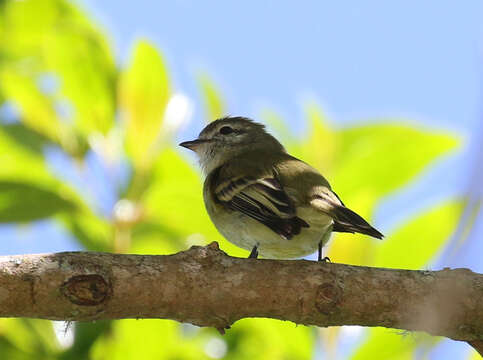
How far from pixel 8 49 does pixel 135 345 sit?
8.08 feet

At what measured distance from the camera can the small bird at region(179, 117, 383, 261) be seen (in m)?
3.67

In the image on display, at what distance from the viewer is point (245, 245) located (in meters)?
3.95

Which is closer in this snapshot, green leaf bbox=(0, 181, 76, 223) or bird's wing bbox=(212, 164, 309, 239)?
green leaf bbox=(0, 181, 76, 223)

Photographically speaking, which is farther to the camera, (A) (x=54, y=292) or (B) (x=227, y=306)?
(B) (x=227, y=306)

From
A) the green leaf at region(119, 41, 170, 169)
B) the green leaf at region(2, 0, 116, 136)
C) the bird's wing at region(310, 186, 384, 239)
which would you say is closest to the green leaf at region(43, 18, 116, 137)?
the green leaf at region(2, 0, 116, 136)

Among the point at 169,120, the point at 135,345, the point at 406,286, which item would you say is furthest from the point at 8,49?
the point at 406,286

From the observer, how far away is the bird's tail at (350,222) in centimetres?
345

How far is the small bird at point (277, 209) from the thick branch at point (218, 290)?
600mm

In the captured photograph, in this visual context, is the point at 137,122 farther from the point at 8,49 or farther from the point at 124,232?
the point at 8,49

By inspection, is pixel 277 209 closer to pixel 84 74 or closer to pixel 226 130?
pixel 84 74

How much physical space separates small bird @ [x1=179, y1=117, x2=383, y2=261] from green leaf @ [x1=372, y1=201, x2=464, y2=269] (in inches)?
3.8

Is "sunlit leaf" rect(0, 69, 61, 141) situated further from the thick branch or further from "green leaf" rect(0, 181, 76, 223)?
the thick branch

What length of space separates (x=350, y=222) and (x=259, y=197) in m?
0.61

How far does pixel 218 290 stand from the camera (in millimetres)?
2766
